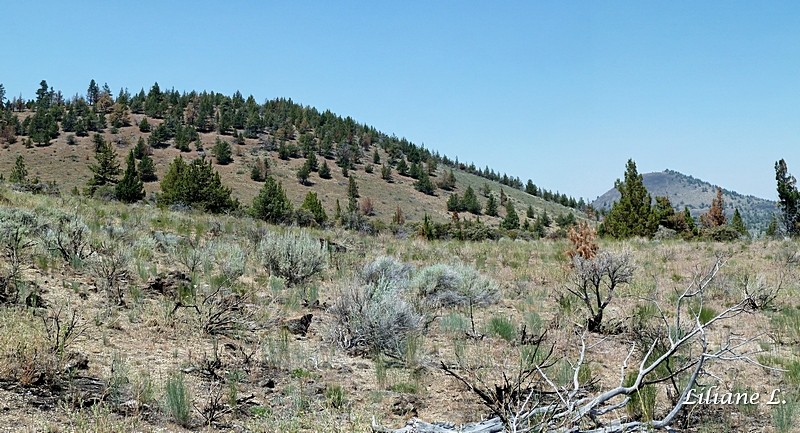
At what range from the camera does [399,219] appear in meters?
57.1

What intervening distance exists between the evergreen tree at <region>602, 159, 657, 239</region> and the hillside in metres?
37.0

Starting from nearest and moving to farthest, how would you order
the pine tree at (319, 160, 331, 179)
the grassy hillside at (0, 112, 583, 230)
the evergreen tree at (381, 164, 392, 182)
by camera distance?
the grassy hillside at (0, 112, 583, 230) < the pine tree at (319, 160, 331, 179) < the evergreen tree at (381, 164, 392, 182)

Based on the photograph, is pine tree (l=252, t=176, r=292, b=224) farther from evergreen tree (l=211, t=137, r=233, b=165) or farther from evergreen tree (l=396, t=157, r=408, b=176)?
evergreen tree (l=396, t=157, r=408, b=176)

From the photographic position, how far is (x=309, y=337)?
6.30m

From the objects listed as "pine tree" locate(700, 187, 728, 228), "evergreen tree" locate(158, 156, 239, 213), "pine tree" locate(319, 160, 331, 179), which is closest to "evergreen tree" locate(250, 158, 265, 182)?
"pine tree" locate(319, 160, 331, 179)

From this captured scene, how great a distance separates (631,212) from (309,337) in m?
25.3

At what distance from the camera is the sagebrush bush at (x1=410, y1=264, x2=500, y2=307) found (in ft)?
28.5

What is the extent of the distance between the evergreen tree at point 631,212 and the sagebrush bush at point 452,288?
1967cm

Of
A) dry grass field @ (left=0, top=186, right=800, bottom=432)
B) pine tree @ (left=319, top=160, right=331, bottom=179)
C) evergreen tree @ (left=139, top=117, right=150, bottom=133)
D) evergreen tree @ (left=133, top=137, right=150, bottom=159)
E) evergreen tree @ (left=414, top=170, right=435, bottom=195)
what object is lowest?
dry grass field @ (left=0, top=186, right=800, bottom=432)

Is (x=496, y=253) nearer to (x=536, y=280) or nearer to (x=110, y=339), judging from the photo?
(x=536, y=280)

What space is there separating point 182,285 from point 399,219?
49.7 meters

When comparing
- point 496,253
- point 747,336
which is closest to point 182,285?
point 747,336

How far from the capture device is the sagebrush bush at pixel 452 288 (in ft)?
28.5

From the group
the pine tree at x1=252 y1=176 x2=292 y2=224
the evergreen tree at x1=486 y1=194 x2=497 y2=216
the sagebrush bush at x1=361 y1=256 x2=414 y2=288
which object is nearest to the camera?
the sagebrush bush at x1=361 y1=256 x2=414 y2=288
